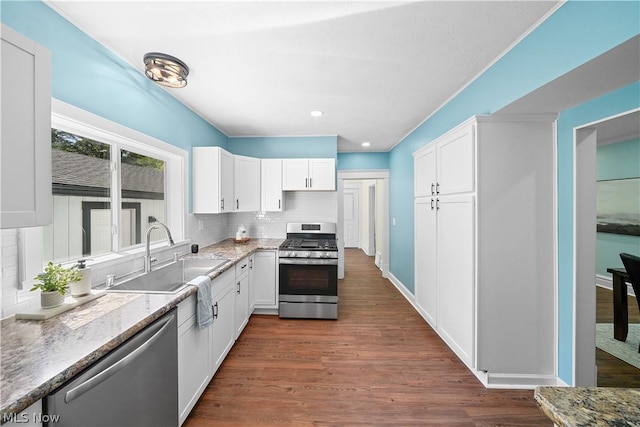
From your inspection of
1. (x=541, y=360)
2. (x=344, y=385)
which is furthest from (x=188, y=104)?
(x=541, y=360)

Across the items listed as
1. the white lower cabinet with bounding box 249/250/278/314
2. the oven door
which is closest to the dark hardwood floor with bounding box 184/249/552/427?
the white lower cabinet with bounding box 249/250/278/314

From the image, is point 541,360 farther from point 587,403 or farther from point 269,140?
point 269,140

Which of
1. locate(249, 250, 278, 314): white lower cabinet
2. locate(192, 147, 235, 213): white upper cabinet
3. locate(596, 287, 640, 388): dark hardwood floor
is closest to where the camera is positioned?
locate(596, 287, 640, 388): dark hardwood floor

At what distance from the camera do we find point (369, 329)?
302cm

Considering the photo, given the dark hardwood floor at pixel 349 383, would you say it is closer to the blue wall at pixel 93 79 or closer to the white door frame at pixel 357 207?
the blue wall at pixel 93 79

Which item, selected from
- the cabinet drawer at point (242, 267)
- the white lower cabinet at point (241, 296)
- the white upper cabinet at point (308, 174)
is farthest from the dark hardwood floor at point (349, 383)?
the white upper cabinet at point (308, 174)

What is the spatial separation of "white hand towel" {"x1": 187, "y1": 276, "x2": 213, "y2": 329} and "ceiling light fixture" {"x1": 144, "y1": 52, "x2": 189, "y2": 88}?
1.53 metres

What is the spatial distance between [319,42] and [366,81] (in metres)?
0.71

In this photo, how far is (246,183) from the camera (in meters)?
3.66

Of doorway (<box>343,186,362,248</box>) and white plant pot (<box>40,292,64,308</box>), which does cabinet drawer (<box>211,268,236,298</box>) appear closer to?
white plant pot (<box>40,292,64,308</box>)

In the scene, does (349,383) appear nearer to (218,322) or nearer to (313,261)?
(218,322)

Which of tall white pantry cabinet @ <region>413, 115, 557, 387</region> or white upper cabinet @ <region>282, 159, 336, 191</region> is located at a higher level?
white upper cabinet @ <region>282, 159, 336, 191</region>

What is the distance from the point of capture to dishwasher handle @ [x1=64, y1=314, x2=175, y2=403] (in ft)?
2.83

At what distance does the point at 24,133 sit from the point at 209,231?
2.63m
